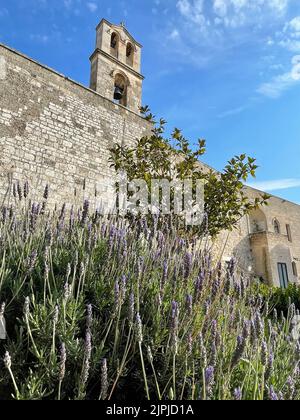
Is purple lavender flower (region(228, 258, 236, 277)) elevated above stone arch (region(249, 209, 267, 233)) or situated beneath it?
situated beneath

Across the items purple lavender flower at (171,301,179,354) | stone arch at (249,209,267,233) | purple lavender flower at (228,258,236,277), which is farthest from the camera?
stone arch at (249,209,267,233)

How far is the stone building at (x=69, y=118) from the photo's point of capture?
745cm

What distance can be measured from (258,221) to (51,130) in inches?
622

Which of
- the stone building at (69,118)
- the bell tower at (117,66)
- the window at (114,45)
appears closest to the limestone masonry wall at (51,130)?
the stone building at (69,118)

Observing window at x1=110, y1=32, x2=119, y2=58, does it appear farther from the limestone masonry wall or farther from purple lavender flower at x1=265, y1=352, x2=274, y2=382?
purple lavender flower at x1=265, y1=352, x2=274, y2=382

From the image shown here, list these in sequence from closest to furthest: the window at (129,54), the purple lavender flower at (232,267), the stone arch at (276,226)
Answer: the purple lavender flower at (232,267), the window at (129,54), the stone arch at (276,226)

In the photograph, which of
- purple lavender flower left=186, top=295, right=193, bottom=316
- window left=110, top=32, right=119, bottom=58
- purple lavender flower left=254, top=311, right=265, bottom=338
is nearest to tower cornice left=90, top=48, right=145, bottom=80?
window left=110, top=32, right=119, bottom=58

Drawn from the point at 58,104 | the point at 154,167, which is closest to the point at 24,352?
the point at 154,167

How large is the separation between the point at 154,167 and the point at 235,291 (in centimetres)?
284

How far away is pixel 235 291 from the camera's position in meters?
2.32

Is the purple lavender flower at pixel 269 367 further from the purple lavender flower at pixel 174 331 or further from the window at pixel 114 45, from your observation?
the window at pixel 114 45

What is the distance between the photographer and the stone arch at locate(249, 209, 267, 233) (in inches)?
785

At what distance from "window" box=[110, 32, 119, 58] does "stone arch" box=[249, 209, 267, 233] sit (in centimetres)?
1309

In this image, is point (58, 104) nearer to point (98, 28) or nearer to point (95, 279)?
point (98, 28)
